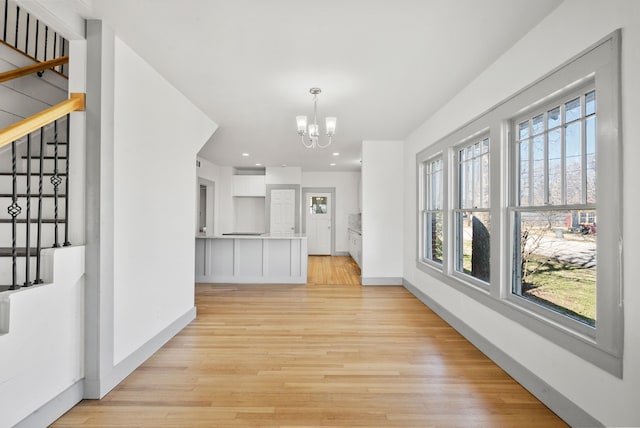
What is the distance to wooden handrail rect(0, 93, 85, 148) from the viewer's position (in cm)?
160

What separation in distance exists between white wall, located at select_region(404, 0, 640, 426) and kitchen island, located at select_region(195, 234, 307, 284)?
3.16 metres

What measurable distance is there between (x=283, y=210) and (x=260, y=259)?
3.11 metres

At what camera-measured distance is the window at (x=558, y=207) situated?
1879 mm

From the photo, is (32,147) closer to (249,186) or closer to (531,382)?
(531,382)

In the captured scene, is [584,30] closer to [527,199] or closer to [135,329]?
[527,199]

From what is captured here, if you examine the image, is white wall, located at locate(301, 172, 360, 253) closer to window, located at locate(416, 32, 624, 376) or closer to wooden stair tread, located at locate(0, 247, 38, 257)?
window, located at locate(416, 32, 624, 376)

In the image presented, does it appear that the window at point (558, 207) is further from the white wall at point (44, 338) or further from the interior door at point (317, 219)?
the interior door at point (317, 219)

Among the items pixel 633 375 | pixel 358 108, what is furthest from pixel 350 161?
pixel 633 375

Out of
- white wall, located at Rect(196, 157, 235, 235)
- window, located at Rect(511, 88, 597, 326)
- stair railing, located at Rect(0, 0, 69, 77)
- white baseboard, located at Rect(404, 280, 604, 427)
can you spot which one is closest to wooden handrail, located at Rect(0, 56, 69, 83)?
stair railing, located at Rect(0, 0, 69, 77)

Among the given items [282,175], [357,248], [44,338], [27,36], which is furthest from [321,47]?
[282,175]

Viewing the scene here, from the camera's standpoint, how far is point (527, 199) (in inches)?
96.2

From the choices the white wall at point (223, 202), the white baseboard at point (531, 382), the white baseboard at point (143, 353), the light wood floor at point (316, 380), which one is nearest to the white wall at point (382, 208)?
the light wood floor at point (316, 380)

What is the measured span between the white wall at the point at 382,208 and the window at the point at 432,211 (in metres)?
0.81

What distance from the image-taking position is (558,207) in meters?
2.07
